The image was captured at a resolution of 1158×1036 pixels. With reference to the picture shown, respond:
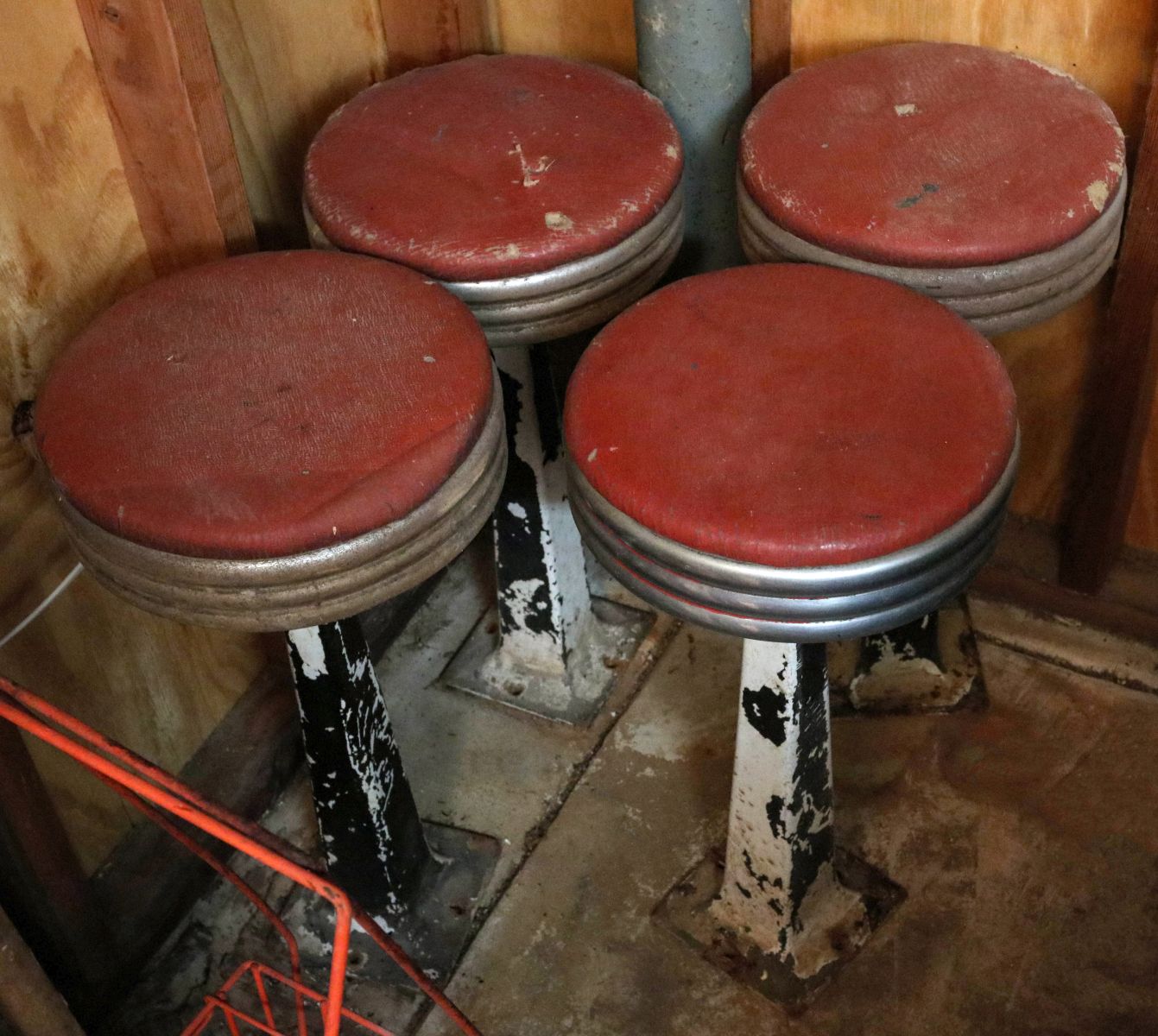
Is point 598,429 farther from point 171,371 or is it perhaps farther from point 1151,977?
point 1151,977

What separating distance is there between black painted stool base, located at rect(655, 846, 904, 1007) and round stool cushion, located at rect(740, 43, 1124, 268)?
0.99m

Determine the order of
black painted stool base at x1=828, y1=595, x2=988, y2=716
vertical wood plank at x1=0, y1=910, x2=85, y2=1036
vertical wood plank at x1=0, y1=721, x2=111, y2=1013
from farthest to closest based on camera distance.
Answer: black painted stool base at x1=828, y1=595, x2=988, y2=716 → vertical wood plank at x1=0, y1=721, x2=111, y2=1013 → vertical wood plank at x1=0, y1=910, x2=85, y2=1036

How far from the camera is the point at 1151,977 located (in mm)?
1865

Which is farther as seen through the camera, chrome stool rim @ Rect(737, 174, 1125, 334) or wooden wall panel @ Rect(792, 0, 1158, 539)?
wooden wall panel @ Rect(792, 0, 1158, 539)

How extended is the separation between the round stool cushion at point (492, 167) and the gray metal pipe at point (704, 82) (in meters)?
0.09

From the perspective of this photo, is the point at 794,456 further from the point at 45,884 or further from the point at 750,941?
the point at 45,884

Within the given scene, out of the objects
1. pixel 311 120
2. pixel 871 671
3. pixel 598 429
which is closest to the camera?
pixel 598 429

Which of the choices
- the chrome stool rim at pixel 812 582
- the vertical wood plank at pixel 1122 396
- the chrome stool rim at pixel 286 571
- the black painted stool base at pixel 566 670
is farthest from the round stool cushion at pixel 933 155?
the black painted stool base at pixel 566 670

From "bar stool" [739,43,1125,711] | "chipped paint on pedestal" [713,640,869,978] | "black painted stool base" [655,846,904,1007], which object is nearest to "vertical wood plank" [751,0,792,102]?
"bar stool" [739,43,1125,711]

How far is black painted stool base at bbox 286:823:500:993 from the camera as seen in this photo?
6.48 ft

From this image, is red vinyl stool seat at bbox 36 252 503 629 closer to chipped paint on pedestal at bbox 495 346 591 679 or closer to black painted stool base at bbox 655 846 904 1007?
chipped paint on pedestal at bbox 495 346 591 679

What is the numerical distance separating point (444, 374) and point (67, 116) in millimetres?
609

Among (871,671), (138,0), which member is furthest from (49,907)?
(871,671)

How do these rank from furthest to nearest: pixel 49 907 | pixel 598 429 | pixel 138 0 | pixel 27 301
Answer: pixel 49 907, pixel 27 301, pixel 138 0, pixel 598 429
